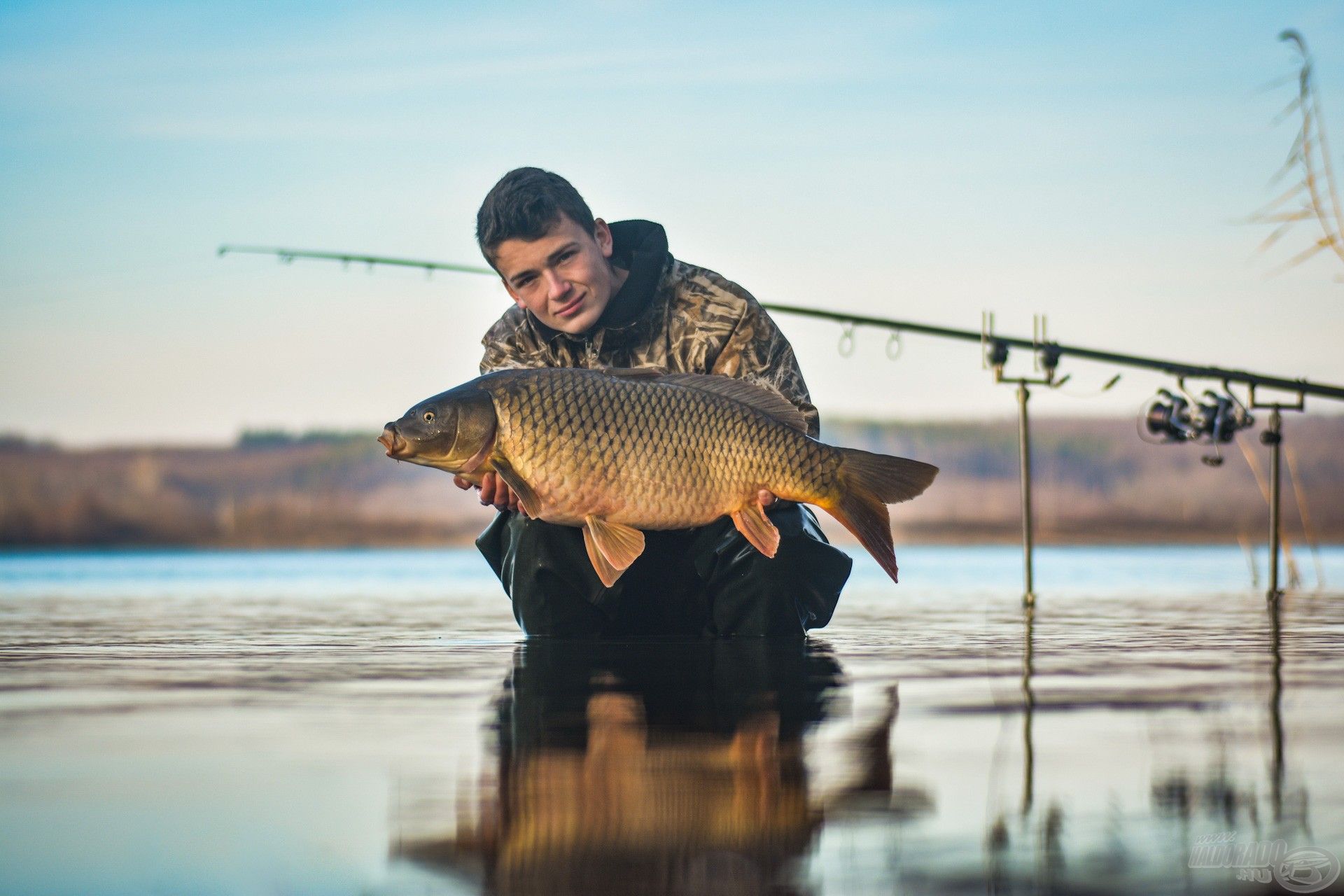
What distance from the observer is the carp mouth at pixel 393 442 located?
4164mm

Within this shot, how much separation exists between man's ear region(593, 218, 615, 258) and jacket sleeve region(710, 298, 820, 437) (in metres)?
0.56

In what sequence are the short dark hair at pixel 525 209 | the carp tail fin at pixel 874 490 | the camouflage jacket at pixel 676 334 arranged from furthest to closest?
the camouflage jacket at pixel 676 334 < the short dark hair at pixel 525 209 < the carp tail fin at pixel 874 490

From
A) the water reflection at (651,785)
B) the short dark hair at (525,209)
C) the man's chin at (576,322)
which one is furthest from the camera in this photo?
the man's chin at (576,322)

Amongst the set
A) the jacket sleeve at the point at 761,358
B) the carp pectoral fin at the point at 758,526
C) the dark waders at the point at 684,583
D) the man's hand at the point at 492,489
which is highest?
the jacket sleeve at the point at 761,358

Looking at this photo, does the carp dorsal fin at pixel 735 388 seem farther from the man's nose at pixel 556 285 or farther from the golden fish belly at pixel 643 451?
the man's nose at pixel 556 285

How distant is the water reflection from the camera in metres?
1.55

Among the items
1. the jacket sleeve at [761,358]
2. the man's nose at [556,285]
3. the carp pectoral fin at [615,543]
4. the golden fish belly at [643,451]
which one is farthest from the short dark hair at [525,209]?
the carp pectoral fin at [615,543]

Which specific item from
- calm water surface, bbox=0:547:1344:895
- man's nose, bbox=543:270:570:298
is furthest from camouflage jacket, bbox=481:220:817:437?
calm water surface, bbox=0:547:1344:895

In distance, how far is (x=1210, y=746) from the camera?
90.8 inches

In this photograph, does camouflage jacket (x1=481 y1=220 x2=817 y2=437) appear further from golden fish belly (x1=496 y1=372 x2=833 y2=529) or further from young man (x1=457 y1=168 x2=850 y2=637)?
golden fish belly (x1=496 y1=372 x2=833 y2=529)

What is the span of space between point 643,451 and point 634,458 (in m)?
0.03

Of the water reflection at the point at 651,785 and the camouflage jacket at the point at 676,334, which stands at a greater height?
the camouflage jacket at the point at 676,334

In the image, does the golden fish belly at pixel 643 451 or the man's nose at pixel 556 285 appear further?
the man's nose at pixel 556 285

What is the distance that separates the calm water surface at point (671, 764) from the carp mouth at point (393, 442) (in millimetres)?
611
